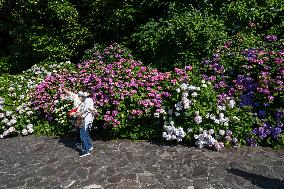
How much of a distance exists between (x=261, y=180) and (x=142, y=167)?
2.39 metres

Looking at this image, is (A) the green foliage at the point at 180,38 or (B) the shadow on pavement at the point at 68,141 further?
(A) the green foliage at the point at 180,38

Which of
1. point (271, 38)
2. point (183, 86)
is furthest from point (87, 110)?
point (271, 38)

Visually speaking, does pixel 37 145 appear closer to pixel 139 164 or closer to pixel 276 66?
pixel 139 164

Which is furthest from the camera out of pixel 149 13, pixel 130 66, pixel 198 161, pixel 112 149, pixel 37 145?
pixel 149 13

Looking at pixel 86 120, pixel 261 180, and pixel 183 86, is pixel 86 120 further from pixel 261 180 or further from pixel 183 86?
pixel 261 180

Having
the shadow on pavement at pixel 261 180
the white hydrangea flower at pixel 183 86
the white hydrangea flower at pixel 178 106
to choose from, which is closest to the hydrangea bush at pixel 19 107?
the white hydrangea flower at pixel 178 106

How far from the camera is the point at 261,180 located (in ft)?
22.9

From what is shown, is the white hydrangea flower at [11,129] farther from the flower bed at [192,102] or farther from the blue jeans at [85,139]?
the blue jeans at [85,139]

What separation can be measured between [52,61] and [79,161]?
7.39 metres

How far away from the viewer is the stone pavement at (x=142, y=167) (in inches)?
281

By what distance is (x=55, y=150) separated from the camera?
9273 millimetres

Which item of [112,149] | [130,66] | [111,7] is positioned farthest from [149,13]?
[112,149]

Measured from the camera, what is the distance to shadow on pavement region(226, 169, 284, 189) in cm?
678

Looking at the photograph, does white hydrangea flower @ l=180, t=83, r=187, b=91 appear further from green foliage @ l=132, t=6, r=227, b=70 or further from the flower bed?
green foliage @ l=132, t=6, r=227, b=70
